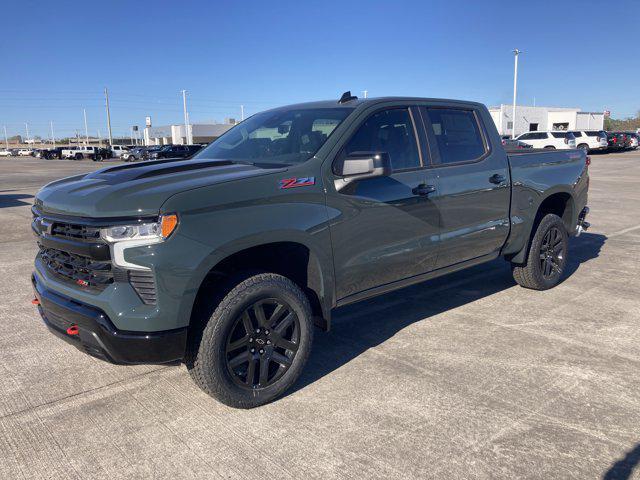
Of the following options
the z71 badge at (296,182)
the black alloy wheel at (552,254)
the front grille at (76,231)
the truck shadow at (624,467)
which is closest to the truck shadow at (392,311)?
the black alloy wheel at (552,254)

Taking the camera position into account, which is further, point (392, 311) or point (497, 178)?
point (392, 311)

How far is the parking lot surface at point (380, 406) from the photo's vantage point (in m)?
2.79

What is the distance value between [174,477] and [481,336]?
273cm

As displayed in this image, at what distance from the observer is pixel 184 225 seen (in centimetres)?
294

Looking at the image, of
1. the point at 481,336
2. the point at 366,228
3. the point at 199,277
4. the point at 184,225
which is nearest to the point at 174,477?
the point at 199,277

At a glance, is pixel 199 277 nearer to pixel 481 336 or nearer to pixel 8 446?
pixel 8 446

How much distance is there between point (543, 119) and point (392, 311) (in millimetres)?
68816

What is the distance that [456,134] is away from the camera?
15.6ft

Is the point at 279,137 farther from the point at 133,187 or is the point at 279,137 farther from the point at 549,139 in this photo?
the point at 549,139

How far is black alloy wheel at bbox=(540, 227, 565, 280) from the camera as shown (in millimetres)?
5684

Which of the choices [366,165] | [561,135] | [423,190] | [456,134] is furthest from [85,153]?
[366,165]

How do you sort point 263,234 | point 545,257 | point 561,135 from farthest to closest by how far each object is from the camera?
point 561,135
point 545,257
point 263,234

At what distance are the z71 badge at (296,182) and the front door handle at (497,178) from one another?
2045 mm

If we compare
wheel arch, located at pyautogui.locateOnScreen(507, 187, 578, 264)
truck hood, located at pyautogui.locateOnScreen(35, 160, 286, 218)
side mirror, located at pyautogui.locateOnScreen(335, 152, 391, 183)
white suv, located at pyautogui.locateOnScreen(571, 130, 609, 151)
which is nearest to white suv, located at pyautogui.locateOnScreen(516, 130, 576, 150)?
white suv, located at pyautogui.locateOnScreen(571, 130, 609, 151)
